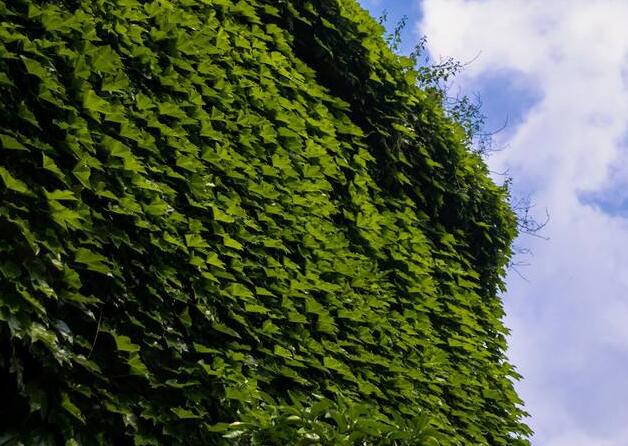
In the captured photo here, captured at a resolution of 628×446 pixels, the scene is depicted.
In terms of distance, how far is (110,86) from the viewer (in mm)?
3717

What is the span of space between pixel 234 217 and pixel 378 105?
2972 mm

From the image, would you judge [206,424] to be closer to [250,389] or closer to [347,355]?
[250,389]

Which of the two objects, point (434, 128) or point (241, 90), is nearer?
point (241, 90)

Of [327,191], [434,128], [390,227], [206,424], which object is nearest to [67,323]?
[206,424]

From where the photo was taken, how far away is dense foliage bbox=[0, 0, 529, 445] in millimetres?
3205

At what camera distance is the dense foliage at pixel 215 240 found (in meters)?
3.21

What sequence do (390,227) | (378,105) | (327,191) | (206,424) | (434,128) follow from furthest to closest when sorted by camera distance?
(434,128), (378,105), (390,227), (327,191), (206,424)

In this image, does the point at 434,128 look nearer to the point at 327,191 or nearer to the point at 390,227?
the point at 390,227

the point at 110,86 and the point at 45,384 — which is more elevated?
the point at 110,86

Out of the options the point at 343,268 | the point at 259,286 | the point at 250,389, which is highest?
the point at 343,268

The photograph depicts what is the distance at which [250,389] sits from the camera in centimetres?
395

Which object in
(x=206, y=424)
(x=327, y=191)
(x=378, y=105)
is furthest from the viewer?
(x=378, y=105)

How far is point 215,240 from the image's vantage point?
Result: 4172 millimetres

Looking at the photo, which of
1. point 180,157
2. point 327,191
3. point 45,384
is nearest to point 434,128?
point 327,191
